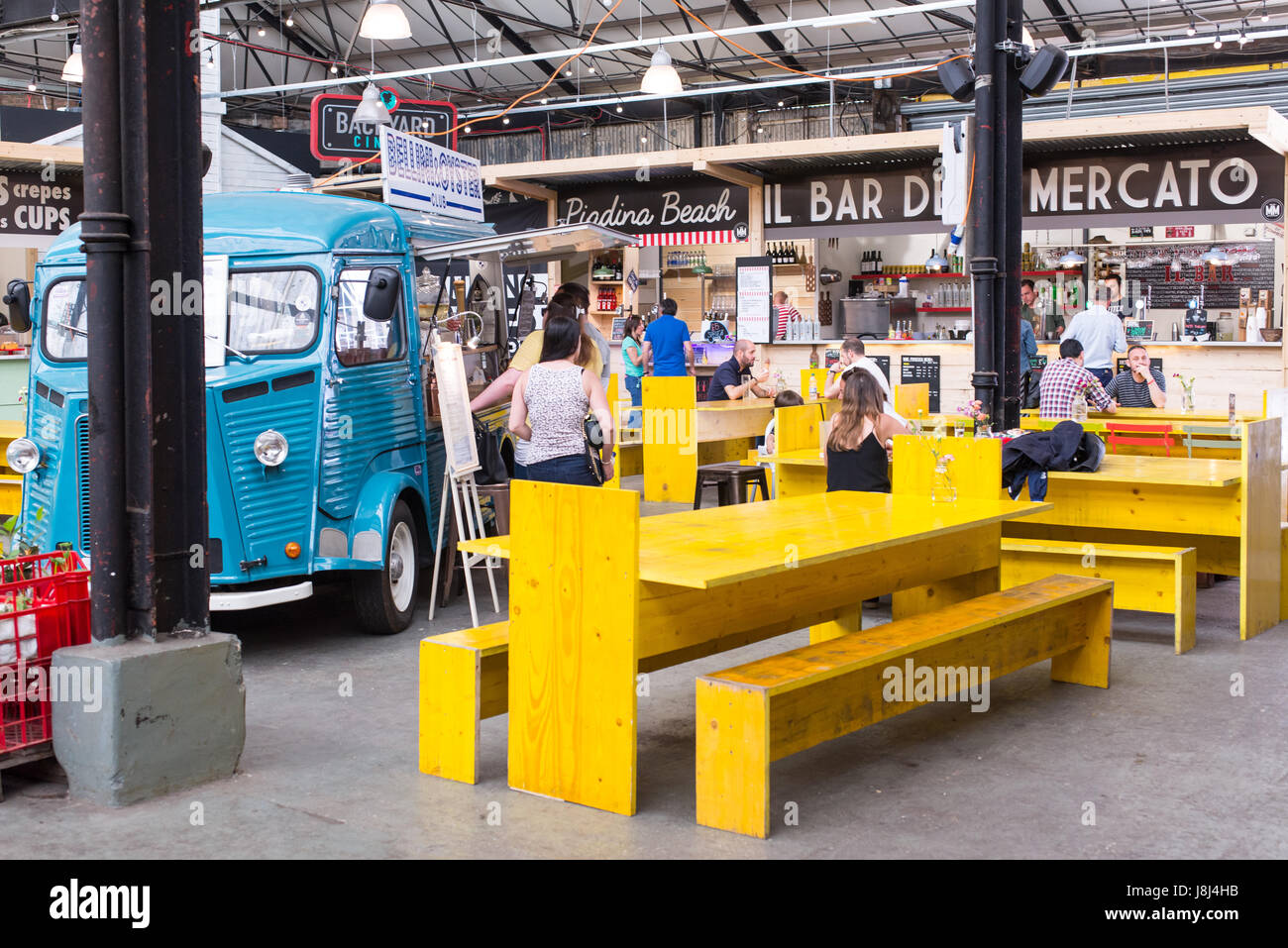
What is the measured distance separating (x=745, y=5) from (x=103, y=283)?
655 inches

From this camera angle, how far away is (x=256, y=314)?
288 inches

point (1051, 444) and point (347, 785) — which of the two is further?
point (1051, 444)

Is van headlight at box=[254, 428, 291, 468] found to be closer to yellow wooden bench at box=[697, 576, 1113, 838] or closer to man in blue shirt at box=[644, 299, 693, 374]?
yellow wooden bench at box=[697, 576, 1113, 838]

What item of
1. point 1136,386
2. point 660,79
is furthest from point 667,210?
point 1136,386

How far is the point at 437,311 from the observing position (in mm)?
8594

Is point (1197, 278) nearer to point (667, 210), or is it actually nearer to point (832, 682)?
point (667, 210)

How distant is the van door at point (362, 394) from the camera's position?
7.25 m

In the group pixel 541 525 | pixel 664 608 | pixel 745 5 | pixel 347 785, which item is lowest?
pixel 347 785

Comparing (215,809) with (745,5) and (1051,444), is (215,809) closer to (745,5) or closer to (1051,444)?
(1051,444)

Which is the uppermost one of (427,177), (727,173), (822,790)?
(727,173)

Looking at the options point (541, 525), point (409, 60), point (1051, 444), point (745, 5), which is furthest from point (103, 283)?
→ point (409, 60)

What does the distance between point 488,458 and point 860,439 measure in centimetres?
249

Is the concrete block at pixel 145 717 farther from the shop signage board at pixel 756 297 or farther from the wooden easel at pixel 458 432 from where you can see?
the shop signage board at pixel 756 297

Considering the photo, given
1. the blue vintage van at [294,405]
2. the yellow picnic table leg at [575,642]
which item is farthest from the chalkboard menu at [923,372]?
the yellow picnic table leg at [575,642]
